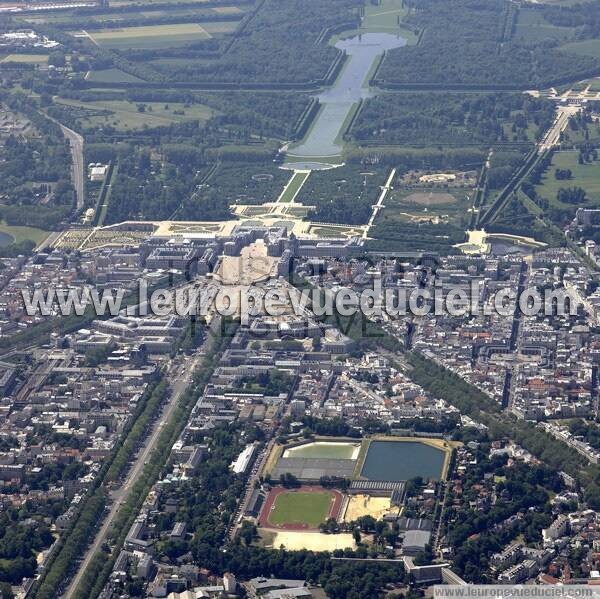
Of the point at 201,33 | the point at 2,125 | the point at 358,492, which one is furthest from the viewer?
the point at 201,33

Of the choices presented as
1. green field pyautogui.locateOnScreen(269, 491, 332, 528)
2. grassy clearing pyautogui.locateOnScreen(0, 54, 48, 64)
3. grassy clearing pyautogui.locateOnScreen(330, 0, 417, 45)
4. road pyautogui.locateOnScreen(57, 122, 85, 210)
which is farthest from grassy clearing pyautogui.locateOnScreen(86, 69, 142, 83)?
green field pyautogui.locateOnScreen(269, 491, 332, 528)

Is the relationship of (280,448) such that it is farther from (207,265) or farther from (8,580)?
(207,265)

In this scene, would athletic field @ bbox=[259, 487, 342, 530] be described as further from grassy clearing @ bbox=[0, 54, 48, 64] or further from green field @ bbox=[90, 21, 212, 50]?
green field @ bbox=[90, 21, 212, 50]

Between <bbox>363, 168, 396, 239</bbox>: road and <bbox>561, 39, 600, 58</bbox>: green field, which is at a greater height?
<bbox>363, 168, 396, 239</bbox>: road

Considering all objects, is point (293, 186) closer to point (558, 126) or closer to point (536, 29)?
point (558, 126)

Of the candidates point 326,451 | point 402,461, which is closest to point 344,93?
point 326,451

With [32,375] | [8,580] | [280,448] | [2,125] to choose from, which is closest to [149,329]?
[32,375]

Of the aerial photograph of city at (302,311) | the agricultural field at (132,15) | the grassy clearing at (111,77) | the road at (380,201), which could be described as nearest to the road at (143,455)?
the aerial photograph of city at (302,311)
